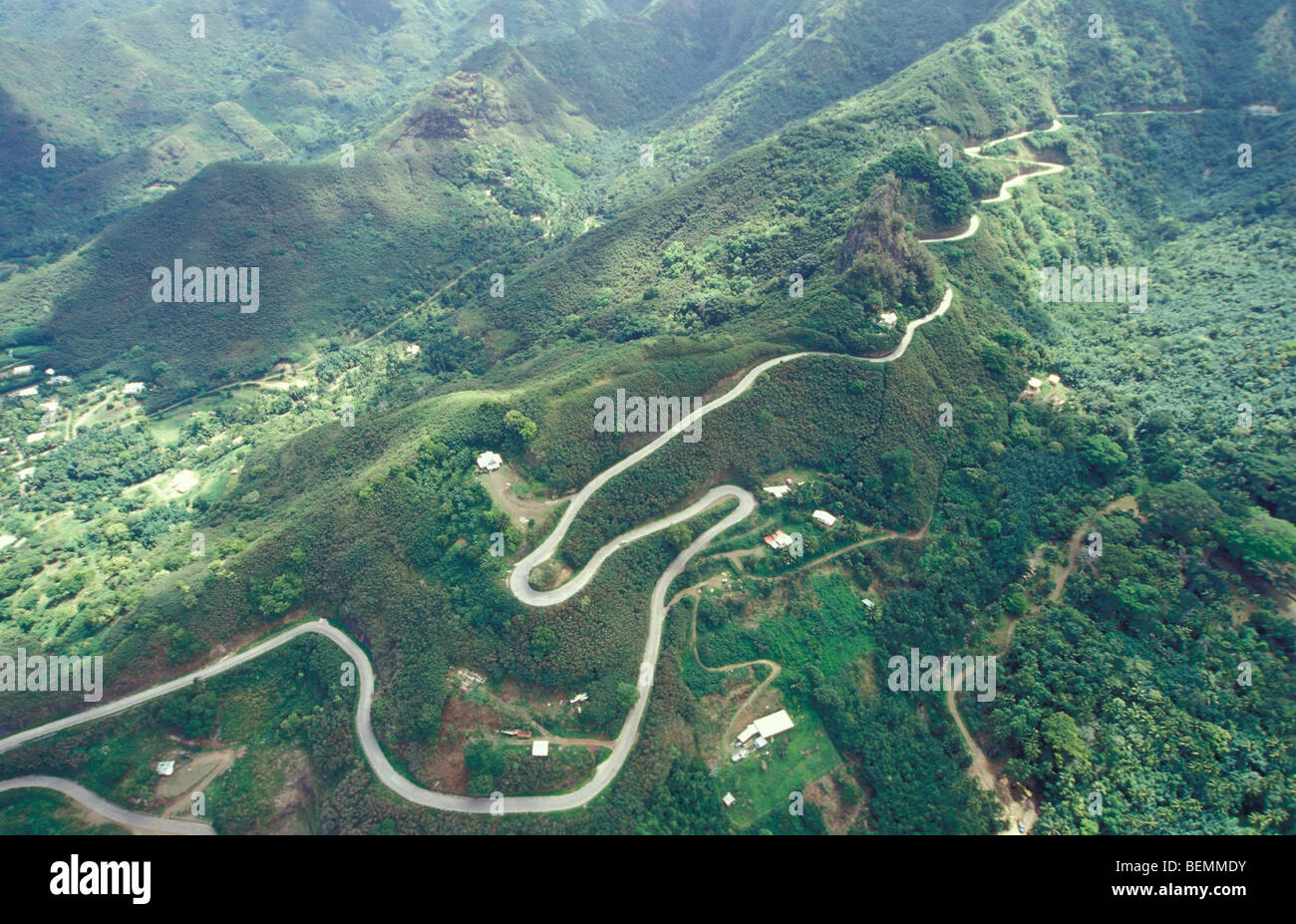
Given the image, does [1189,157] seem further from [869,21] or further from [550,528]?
[550,528]

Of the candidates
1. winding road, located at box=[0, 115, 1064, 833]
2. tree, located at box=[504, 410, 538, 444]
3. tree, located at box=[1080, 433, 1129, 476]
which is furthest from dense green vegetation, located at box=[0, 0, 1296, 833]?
tree, located at box=[504, 410, 538, 444]

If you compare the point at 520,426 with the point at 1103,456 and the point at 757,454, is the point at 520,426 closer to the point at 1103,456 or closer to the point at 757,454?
the point at 757,454

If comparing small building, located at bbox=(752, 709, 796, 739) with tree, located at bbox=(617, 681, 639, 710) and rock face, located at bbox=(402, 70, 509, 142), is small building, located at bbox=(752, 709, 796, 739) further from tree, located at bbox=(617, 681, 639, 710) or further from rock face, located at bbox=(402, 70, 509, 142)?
rock face, located at bbox=(402, 70, 509, 142)

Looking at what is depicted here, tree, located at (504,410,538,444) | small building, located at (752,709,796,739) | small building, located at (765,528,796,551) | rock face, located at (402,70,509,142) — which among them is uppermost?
rock face, located at (402,70,509,142)

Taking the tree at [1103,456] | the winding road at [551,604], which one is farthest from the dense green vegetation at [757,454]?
the winding road at [551,604]

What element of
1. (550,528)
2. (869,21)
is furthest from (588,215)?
(550,528)

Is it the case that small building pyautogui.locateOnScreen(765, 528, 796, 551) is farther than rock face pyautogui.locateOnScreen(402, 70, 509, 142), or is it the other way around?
rock face pyautogui.locateOnScreen(402, 70, 509, 142)
